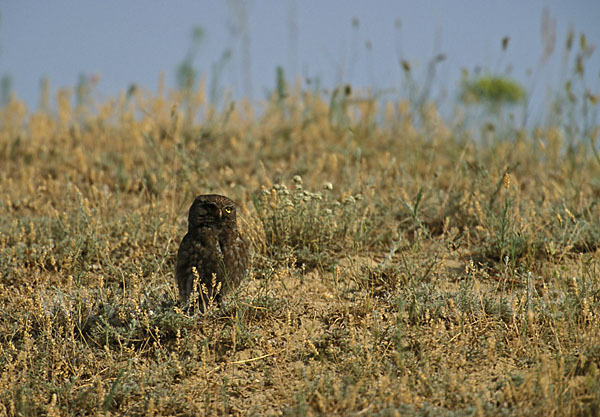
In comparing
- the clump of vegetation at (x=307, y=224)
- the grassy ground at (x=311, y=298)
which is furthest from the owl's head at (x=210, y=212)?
the clump of vegetation at (x=307, y=224)

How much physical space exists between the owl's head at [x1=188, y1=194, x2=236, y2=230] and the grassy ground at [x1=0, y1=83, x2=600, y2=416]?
496 millimetres

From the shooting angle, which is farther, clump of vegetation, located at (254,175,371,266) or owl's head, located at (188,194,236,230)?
clump of vegetation, located at (254,175,371,266)

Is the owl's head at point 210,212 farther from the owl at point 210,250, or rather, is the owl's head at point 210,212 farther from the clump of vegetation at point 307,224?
the clump of vegetation at point 307,224

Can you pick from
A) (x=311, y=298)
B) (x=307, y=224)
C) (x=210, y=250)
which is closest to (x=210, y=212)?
(x=210, y=250)

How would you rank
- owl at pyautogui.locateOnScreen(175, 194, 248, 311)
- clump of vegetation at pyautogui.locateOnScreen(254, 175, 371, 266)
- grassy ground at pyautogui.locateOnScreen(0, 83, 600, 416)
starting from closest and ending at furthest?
1. grassy ground at pyautogui.locateOnScreen(0, 83, 600, 416)
2. owl at pyautogui.locateOnScreen(175, 194, 248, 311)
3. clump of vegetation at pyautogui.locateOnScreen(254, 175, 371, 266)

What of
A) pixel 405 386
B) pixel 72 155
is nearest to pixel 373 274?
pixel 405 386

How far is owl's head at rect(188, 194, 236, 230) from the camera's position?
3939 millimetres

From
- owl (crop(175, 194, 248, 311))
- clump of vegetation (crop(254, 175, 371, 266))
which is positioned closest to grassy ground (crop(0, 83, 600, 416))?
clump of vegetation (crop(254, 175, 371, 266))

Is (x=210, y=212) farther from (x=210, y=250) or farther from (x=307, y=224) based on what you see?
(x=307, y=224)

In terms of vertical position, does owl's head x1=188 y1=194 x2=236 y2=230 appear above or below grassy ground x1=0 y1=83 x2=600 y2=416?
above

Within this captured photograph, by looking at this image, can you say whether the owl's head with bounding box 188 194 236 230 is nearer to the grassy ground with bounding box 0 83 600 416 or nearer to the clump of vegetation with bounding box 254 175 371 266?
the grassy ground with bounding box 0 83 600 416

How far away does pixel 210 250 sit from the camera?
12.8ft

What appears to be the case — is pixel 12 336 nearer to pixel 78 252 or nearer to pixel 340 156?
pixel 78 252

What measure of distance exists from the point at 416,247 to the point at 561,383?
1794 mm
